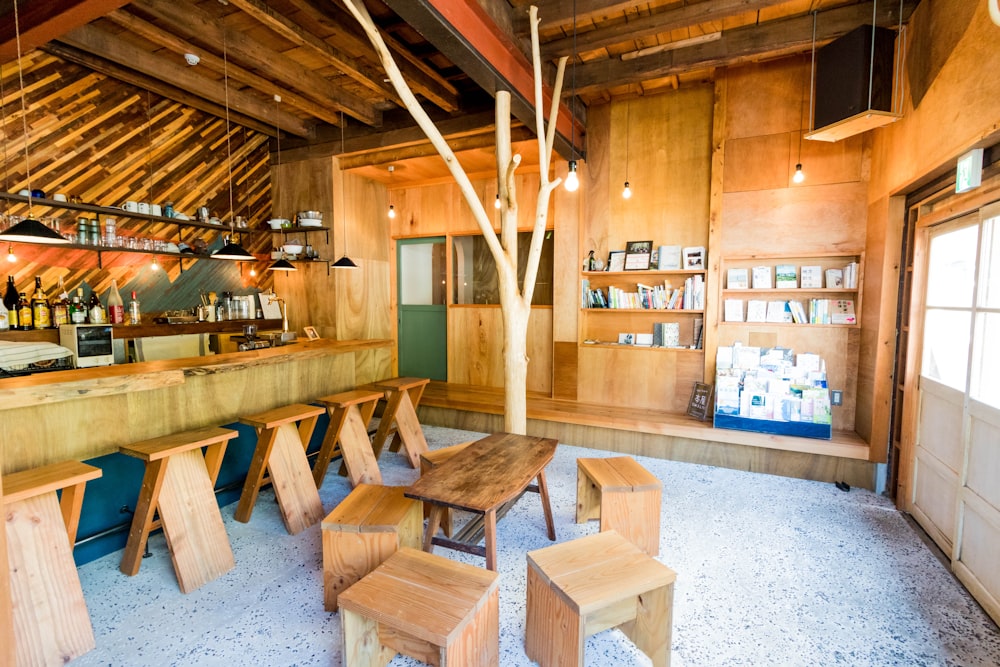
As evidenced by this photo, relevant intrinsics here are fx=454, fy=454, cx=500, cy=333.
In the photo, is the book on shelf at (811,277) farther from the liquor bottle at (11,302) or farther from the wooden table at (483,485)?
the liquor bottle at (11,302)

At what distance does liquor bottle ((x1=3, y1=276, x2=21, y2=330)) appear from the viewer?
156 inches

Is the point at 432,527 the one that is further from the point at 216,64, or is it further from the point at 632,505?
the point at 216,64

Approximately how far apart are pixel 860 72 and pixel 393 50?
337 centimetres

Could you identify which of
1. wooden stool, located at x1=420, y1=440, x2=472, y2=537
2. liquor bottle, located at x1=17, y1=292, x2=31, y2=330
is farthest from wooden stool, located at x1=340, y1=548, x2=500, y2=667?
liquor bottle, located at x1=17, y1=292, x2=31, y2=330

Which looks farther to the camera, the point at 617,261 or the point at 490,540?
the point at 617,261

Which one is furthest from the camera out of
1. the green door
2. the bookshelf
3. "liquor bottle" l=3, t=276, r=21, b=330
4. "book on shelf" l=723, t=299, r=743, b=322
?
the green door

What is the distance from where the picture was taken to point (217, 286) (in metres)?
5.79

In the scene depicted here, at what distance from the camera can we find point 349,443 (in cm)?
354

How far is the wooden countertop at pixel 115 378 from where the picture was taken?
2074 millimetres

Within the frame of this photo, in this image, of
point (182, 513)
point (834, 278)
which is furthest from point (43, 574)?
point (834, 278)

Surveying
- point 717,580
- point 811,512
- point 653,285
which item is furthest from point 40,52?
point 811,512

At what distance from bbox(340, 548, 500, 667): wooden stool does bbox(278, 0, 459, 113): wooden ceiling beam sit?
3.58 meters

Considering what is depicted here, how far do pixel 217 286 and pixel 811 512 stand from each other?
661cm

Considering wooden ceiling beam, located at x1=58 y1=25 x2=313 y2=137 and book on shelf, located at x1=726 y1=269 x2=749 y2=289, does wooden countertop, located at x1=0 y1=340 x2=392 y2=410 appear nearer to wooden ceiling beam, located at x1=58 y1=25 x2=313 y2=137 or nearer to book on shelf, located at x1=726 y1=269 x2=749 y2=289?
wooden ceiling beam, located at x1=58 y1=25 x2=313 y2=137
